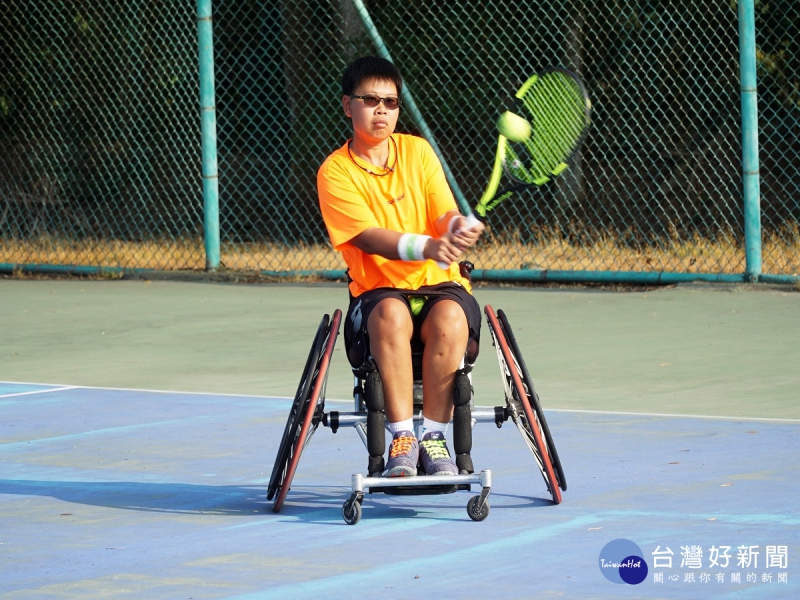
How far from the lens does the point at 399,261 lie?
5156 millimetres

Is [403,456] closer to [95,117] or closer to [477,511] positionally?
[477,511]

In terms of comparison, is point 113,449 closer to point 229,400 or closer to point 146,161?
point 229,400

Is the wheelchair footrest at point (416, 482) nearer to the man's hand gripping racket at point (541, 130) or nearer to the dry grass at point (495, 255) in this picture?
the man's hand gripping racket at point (541, 130)

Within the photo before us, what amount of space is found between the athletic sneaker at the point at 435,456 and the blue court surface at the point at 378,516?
0.47ft

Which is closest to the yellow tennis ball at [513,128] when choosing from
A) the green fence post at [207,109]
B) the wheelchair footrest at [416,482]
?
the wheelchair footrest at [416,482]

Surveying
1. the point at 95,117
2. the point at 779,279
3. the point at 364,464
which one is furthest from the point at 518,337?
the point at 95,117

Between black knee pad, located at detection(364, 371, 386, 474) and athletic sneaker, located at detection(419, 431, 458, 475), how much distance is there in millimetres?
149

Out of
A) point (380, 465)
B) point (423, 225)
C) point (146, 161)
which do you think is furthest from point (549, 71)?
point (146, 161)

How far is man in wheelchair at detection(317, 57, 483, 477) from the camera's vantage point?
4945 millimetres

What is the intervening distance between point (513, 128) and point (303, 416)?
1219 mm

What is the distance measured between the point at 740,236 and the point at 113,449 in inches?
411

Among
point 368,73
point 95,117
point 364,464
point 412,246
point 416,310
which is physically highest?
point 368,73

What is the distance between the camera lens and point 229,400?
7.22 metres

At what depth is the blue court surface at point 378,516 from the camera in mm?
4008
